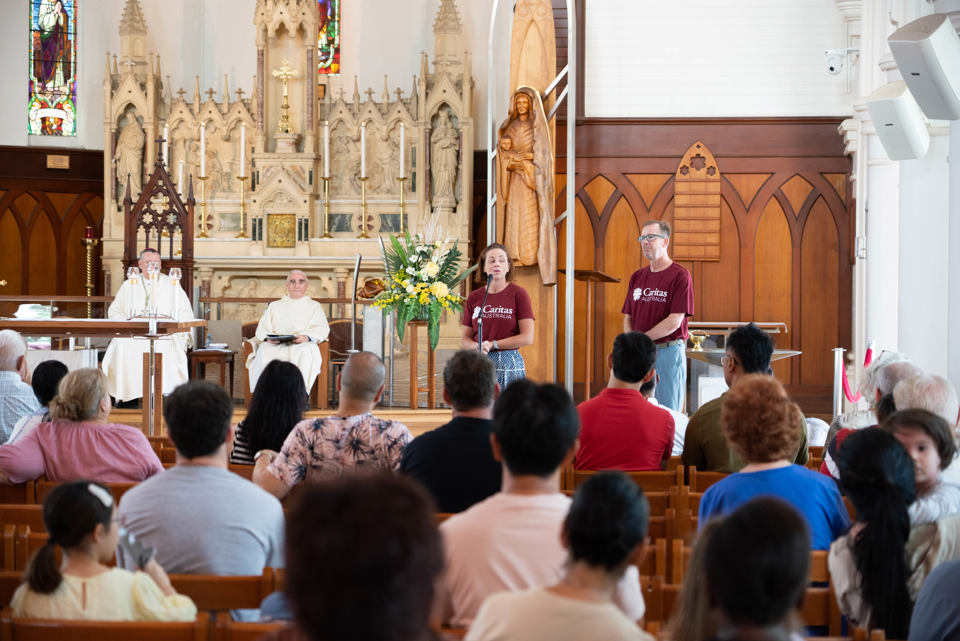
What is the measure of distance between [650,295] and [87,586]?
14.4ft

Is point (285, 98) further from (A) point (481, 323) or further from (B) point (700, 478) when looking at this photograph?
(B) point (700, 478)

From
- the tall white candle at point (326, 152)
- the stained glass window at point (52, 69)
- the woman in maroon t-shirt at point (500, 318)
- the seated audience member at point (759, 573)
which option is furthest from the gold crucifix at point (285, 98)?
the seated audience member at point (759, 573)

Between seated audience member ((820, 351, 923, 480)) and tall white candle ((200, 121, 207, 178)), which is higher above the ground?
tall white candle ((200, 121, 207, 178))

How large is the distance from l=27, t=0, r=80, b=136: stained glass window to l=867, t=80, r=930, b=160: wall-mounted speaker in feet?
31.1

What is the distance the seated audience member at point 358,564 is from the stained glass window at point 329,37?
12.1 meters

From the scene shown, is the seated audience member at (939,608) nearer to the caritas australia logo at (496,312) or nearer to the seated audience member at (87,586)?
the seated audience member at (87,586)

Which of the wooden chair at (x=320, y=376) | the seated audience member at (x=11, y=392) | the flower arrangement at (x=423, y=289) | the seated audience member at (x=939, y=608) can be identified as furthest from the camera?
the wooden chair at (x=320, y=376)

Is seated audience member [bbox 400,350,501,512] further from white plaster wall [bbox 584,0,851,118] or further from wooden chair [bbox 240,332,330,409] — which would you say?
white plaster wall [bbox 584,0,851,118]

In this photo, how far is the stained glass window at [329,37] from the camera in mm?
12578

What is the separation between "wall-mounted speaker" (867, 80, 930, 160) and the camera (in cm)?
636

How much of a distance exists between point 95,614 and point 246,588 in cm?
30

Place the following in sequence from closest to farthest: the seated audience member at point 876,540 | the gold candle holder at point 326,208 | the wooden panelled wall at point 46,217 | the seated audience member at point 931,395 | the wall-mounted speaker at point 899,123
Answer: the seated audience member at point 876,540
the seated audience member at point 931,395
the wall-mounted speaker at point 899,123
the gold candle holder at point 326,208
the wooden panelled wall at point 46,217

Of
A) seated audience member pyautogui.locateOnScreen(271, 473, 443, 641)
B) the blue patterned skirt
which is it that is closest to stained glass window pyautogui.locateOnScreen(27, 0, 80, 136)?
the blue patterned skirt

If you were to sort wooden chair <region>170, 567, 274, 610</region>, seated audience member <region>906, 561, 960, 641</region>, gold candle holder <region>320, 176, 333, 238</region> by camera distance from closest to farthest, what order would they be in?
seated audience member <region>906, 561, 960, 641</region>
wooden chair <region>170, 567, 274, 610</region>
gold candle holder <region>320, 176, 333, 238</region>
